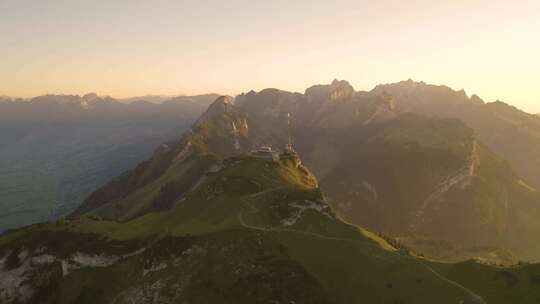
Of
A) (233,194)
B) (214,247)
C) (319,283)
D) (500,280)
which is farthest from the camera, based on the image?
(233,194)

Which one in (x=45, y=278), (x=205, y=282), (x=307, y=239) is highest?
(x=307, y=239)

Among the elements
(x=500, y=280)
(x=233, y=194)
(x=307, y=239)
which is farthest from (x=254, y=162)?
(x=500, y=280)

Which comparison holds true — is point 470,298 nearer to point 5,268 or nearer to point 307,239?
point 307,239

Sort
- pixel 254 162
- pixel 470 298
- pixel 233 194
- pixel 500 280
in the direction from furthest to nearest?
pixel 254 162 < pixel 233 194 < pixel 500 280 < pixel 470 298

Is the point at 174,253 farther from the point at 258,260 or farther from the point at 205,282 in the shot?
the point at 258,260

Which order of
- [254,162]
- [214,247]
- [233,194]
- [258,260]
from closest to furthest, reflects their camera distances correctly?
[258,260]
[214,247]
[233,194]
[254,162]

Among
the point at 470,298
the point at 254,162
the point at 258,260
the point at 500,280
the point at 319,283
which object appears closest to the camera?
the point at 470,298

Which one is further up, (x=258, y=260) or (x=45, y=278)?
(x=258, y=260)

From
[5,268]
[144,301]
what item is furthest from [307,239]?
[5,268]

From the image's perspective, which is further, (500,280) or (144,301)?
(144,301)
